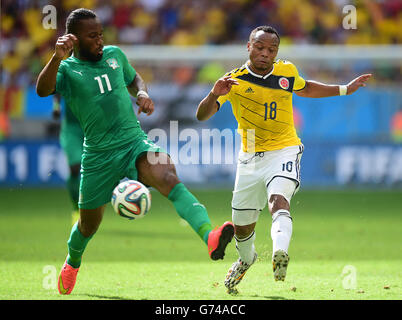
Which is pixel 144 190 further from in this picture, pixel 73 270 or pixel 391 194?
pixel 391 194

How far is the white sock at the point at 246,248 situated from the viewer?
21.4 feet

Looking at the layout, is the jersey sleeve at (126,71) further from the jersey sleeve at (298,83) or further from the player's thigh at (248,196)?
the jersey sleeve at (298,83)

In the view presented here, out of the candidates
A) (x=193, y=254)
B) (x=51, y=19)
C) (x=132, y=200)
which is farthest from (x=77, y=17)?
(x=51, y=19)

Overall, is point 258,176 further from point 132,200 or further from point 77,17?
point 77,17

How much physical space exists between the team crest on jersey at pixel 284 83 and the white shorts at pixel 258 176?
541 mm

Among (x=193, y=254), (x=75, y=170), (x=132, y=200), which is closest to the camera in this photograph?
(x=132, y=200)

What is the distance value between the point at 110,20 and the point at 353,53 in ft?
20.5

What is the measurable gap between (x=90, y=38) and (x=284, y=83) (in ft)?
5.75

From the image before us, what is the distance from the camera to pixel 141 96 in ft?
19.8

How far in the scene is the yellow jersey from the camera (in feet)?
21.0

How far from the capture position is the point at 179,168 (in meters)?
16.2

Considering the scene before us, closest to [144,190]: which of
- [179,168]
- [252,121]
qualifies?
[252,121]

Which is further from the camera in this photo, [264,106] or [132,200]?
[264,106]

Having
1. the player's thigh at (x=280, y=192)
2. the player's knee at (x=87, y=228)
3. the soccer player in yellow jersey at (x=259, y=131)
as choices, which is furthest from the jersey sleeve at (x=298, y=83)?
the player's knee at (x=87, y=228)
